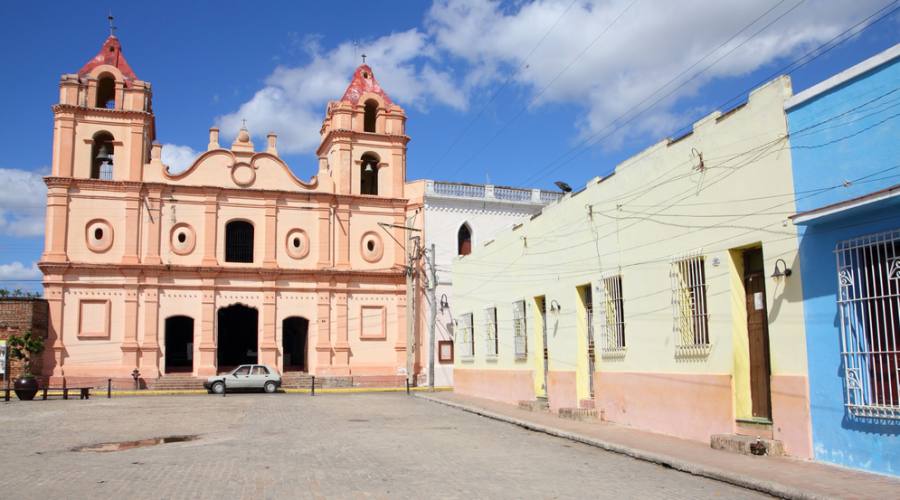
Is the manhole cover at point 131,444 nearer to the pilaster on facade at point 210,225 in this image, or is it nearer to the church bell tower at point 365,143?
the pilaster on facade at point 210,225

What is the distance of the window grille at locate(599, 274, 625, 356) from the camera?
52.6 feet

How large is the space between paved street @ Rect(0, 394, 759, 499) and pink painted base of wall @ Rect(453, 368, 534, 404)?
10.8ft

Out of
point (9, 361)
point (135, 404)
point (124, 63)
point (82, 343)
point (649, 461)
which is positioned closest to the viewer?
point (649, 461)

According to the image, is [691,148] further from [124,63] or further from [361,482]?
[124,63]

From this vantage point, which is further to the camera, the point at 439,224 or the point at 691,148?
the point at 439,224

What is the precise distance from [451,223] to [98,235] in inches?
619

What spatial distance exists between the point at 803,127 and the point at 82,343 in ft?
101

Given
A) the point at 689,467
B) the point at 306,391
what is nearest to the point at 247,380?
the point at 306,391

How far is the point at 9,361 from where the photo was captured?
31172 millimetres

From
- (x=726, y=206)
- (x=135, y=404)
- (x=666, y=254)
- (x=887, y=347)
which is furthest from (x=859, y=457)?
(x=135, y=404)

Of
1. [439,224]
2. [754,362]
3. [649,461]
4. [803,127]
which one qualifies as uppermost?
[439,224]

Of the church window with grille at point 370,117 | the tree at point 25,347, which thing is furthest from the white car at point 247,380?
the church window with grille at point 370,117

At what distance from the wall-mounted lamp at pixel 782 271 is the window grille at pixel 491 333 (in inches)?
559

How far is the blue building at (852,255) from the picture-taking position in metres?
9.21
